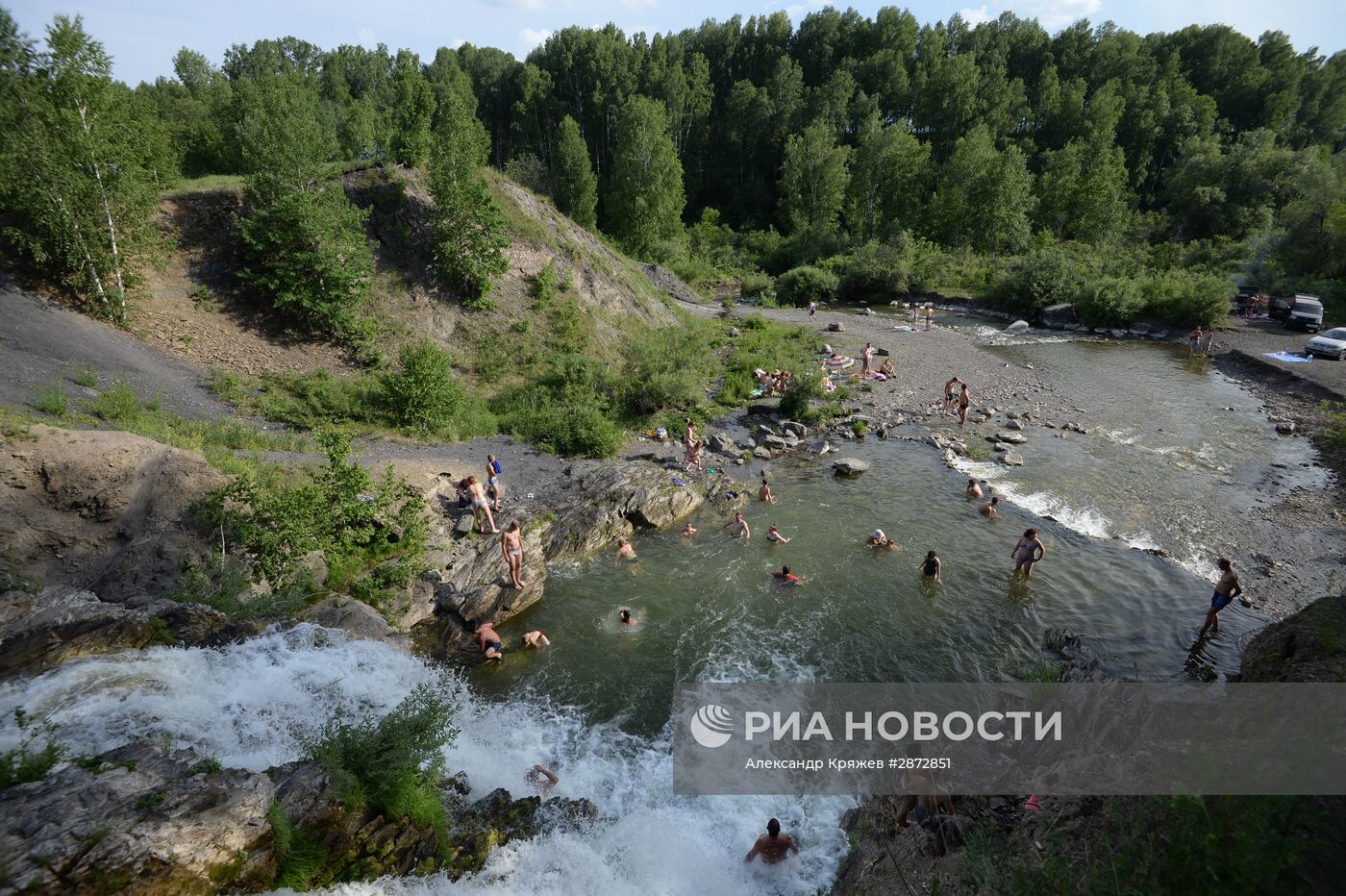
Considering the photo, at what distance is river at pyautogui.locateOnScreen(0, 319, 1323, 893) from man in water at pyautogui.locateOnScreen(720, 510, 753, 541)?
0.87 feet

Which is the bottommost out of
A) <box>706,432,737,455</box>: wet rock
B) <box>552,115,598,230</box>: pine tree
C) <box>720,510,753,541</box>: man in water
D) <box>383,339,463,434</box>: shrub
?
<box>720,510,753,541</box>: man in water

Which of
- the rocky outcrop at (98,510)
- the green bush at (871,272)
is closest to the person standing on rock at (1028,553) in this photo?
the rocky outcrop at (98,510)

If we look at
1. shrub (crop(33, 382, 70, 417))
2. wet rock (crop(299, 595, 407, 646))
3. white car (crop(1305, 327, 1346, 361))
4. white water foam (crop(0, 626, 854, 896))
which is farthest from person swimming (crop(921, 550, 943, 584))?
white car (crop(1305, 327, 1346, 361))

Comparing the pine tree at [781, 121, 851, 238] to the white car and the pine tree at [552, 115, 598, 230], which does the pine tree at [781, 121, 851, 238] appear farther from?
the white car

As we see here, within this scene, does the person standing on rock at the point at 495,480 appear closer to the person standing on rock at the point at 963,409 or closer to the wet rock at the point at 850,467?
the wet rock at the point at 850,467

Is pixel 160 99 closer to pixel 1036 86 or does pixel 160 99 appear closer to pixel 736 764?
pixel 736 764

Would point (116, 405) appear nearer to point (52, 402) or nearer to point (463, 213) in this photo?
point (52, 402)

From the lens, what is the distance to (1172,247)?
4984cm

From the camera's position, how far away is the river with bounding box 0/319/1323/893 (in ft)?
27.4

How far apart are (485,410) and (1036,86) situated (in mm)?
89164

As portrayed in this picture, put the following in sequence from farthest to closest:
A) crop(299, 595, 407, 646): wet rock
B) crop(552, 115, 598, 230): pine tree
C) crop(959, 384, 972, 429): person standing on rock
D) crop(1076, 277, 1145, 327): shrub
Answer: crop(552, 115, 598, 230): pine tree → crop(1076, 277, 1145, 327): shrub → crop(959, 384, 972, 429): person standing on rock → crop(299, 595, 407, 646): wet rock

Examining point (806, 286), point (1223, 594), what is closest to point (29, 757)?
point (1223, 594)

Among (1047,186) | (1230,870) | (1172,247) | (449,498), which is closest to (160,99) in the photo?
(449,498)

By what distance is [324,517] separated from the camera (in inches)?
540
